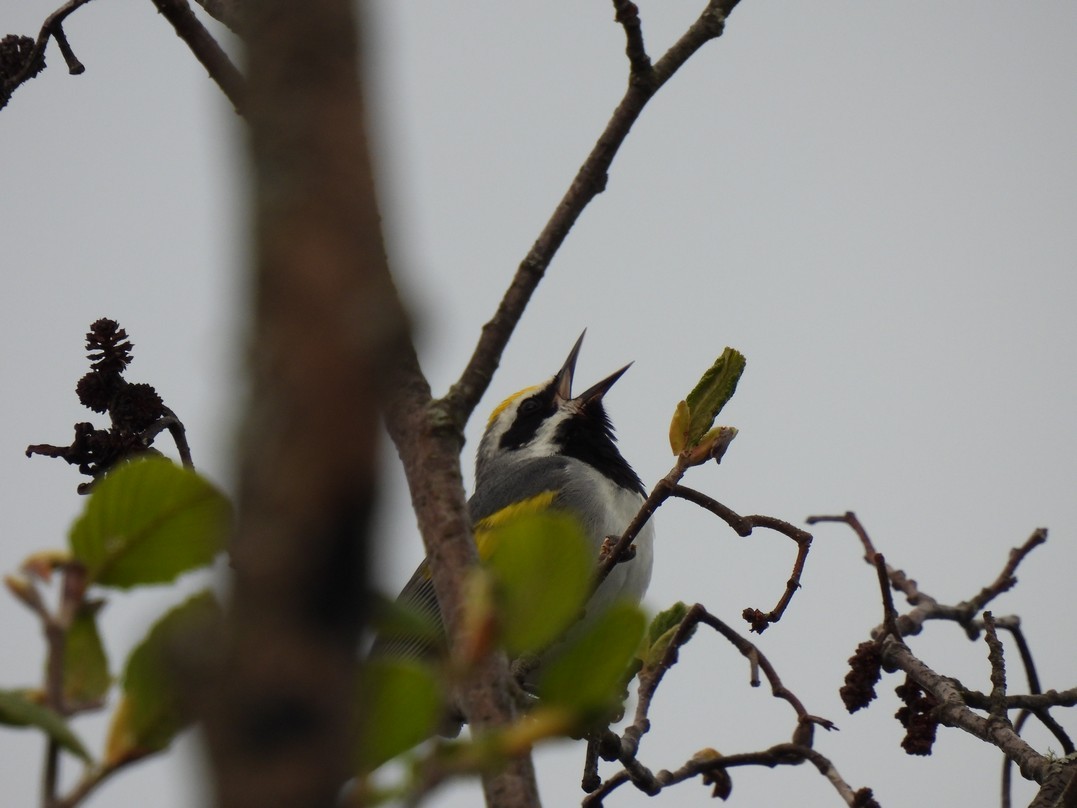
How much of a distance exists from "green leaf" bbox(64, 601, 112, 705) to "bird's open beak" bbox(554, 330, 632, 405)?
7.05m

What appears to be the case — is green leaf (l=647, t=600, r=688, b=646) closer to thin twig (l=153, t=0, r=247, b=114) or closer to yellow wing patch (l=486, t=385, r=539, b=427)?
thin twig (l=153, t=0, r=247, b=114)

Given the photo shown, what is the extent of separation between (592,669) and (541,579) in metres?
0.10

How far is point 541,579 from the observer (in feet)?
3.41

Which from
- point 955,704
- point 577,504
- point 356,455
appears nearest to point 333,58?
point 356,455

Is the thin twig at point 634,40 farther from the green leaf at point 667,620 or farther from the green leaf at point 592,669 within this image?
the green leaf at point 667,620

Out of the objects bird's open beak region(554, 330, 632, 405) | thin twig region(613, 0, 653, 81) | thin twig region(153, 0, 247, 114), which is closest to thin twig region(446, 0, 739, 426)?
thin twig region(613, 0, 653, 81)

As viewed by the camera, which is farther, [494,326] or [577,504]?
[577,504]

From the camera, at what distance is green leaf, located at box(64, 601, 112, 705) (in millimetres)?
1122

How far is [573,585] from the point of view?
1.04m

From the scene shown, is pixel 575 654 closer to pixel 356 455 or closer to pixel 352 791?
pixel 352 791

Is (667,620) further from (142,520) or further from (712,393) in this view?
(142,520)

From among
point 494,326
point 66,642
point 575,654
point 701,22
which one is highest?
point 701,22

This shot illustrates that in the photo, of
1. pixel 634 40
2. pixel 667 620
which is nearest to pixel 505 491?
pixel 667 620

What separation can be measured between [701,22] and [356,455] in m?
2.03
